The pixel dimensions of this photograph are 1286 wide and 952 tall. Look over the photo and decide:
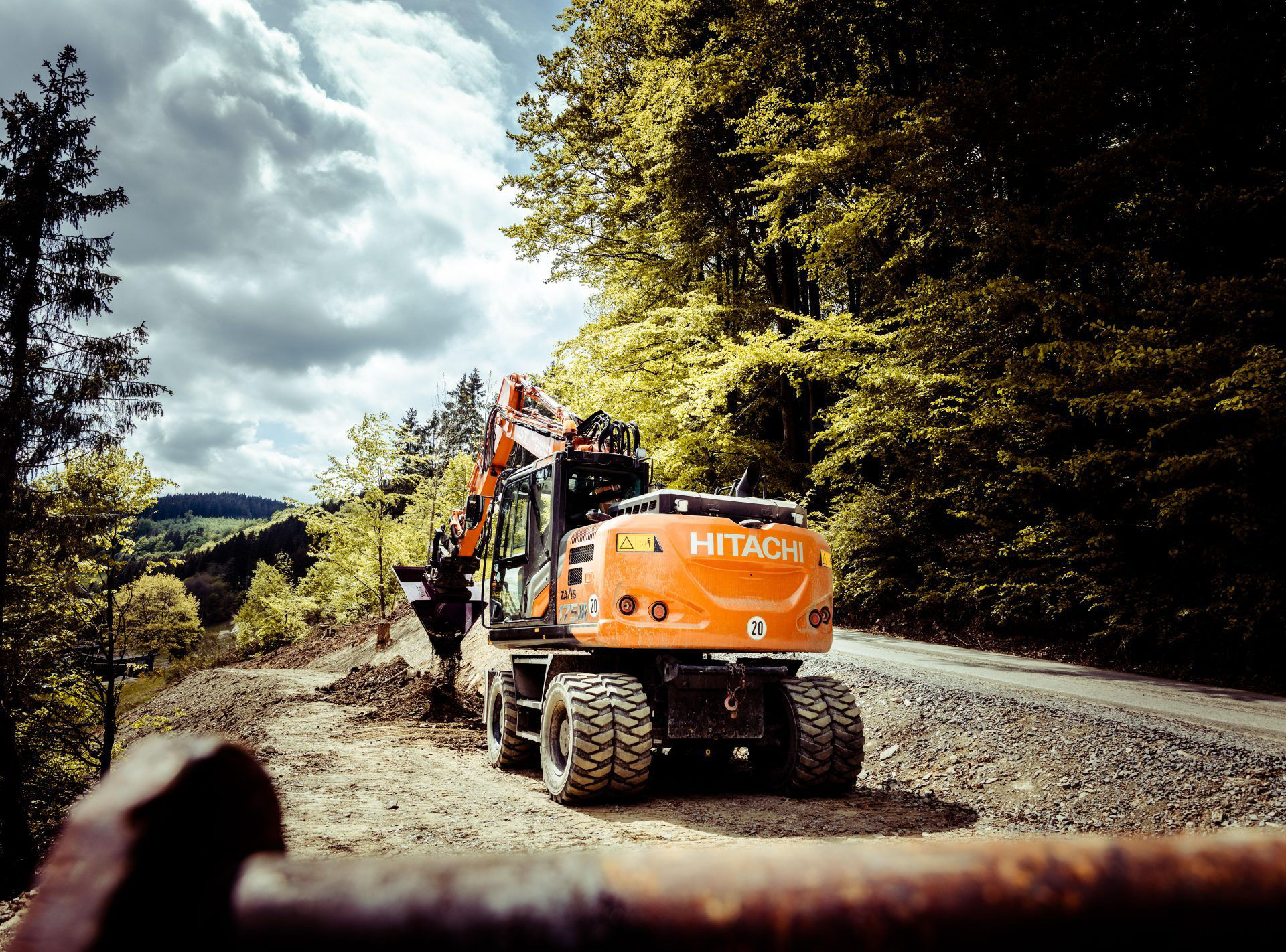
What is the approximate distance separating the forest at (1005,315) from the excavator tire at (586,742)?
8.74 metres

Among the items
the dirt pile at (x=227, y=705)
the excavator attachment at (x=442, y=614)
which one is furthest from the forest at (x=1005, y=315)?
the dirt pile at (x=227, y=705)

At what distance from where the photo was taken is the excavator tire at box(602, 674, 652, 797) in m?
6.46

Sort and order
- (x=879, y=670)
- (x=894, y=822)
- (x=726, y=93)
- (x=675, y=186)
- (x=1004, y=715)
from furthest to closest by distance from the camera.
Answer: (x=675, y=186)
(x=726, y=93)
(x=879, y=670)
(x=1004, y=715)
(x=894, y=822)

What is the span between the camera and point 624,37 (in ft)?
74.2

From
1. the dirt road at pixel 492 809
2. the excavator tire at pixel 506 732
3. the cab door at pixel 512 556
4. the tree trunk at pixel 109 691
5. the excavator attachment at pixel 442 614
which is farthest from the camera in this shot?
the tree trunk at pixel 109 691

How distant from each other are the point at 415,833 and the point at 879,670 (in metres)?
6.61

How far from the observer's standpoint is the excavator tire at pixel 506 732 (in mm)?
8859

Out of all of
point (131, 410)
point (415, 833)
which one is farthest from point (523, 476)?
point (131, 410)

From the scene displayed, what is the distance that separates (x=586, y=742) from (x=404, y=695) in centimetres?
1029

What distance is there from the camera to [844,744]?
271 inches

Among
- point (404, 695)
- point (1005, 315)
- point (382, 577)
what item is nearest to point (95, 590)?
point (404, 695)

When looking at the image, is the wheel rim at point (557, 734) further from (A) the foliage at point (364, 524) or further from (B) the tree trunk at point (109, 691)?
(A) the foliage at point (364, 524)

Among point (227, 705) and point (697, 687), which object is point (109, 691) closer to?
point (227, 705)

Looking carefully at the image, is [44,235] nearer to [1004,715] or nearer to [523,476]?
[523,476]
